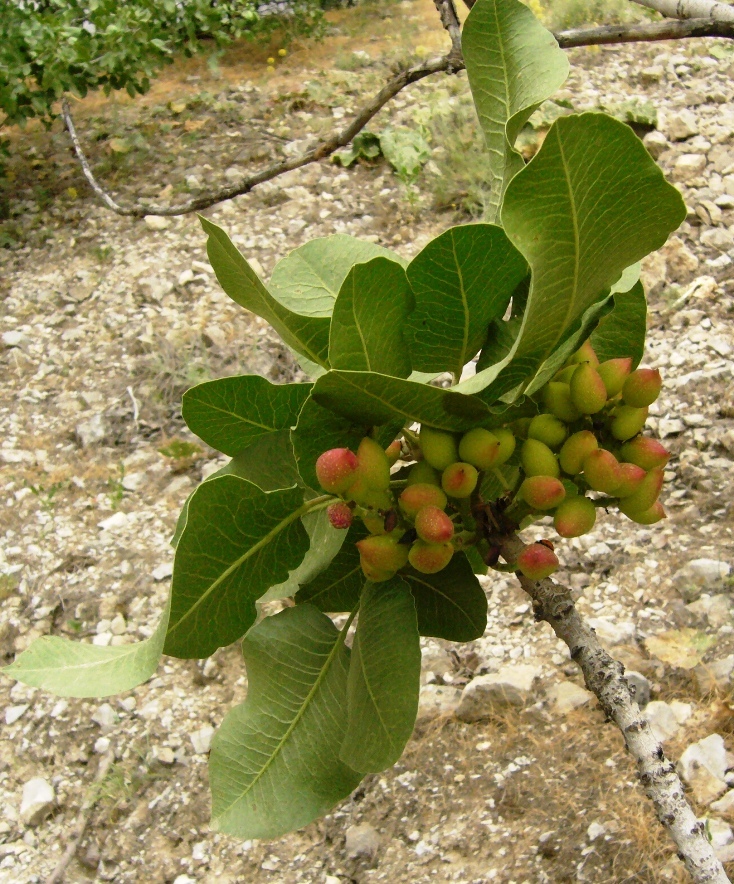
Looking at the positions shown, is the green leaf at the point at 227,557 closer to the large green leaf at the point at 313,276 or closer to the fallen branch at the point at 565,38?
the large green leaf at the point at 313,276

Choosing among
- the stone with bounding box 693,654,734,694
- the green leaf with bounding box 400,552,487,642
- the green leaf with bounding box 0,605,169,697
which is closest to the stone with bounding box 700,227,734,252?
the stone with bounding box 693,654,734,694

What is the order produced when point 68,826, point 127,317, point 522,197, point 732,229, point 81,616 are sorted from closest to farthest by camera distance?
point 522,197 → point 68,826 → point 81,616 → point 732,229 → point 127,317

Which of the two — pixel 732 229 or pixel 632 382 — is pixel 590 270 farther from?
pixel 732 229

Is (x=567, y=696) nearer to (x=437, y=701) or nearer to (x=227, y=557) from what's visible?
(x=437, y=701)

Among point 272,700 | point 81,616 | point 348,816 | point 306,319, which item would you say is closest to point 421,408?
point 306,319

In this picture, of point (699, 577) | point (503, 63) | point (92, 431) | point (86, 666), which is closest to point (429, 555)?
point (86, 666)

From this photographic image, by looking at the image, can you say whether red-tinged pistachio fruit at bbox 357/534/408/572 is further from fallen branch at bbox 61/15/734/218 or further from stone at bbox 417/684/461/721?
stone at bbox 417/684/461/721
